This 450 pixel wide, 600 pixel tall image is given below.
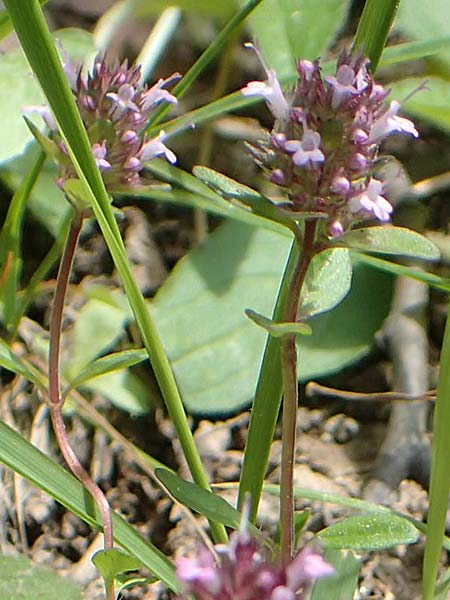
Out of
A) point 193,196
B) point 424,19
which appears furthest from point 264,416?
point 424,19

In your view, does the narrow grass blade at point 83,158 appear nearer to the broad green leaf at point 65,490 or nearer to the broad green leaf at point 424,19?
the broad green leaf at point 65,490

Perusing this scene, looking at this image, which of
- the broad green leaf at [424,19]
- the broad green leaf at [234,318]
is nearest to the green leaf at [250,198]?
the broad green leaf at [234,318]

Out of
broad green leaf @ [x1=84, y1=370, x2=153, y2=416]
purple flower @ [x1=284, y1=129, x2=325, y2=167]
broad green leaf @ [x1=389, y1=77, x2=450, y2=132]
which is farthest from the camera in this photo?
broad green leaf @ [x1=389, y1=77, x2=450, y2=132]

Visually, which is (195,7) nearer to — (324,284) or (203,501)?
(324,284)

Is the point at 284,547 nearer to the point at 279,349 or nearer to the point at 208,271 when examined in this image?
the point at 279,349

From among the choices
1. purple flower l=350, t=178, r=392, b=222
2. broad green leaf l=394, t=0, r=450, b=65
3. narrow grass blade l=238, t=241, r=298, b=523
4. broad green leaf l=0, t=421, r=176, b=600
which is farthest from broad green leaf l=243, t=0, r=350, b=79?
broad green leaf l=0, t=421, r=176, b=600

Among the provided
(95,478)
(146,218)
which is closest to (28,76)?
(146,218)

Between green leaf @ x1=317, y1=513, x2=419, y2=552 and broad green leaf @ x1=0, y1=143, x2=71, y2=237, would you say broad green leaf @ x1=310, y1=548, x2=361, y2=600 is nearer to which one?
green leaf @ x1=317, y1=513, x2=419, y2=552
